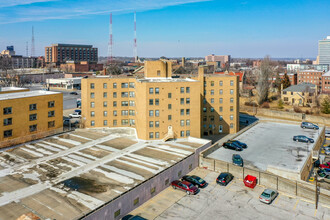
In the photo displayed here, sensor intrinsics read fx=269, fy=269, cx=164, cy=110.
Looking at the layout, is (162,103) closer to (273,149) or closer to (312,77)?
(273,149)

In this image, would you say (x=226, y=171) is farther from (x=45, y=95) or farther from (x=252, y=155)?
(x=45, y=95)

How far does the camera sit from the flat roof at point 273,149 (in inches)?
1663

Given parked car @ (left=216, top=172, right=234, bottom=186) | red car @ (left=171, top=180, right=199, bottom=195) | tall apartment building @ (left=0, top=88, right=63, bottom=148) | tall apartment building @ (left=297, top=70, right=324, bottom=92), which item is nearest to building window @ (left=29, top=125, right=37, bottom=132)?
tall apartment building @ (left=0, top=88, right=63, bottom=148)

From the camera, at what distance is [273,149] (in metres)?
49.2

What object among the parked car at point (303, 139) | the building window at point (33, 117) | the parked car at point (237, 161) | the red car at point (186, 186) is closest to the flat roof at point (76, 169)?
the red car at point (186, 186)

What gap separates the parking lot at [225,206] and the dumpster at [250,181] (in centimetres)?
60

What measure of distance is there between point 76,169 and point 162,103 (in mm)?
19033

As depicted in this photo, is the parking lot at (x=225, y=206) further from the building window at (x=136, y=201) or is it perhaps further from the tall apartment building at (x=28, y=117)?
the tall apartment building at (x=28, y=117)

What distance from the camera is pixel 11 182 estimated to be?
31.3 m

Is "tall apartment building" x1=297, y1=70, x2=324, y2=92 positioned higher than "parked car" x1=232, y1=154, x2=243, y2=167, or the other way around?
"tall apartment building" x1=297, y1=70, x2=324, y2=92

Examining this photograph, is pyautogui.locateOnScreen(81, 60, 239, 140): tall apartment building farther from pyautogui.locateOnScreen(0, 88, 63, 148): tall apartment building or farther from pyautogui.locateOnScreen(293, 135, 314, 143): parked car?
pyautogui.locateOnScreen(293, 135, 314, 143): parked car

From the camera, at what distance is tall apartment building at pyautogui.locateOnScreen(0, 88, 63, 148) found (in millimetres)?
44938

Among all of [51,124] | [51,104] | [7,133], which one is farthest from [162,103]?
[7,133]

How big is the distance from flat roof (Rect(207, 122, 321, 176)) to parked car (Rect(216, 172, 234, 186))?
4761mm
